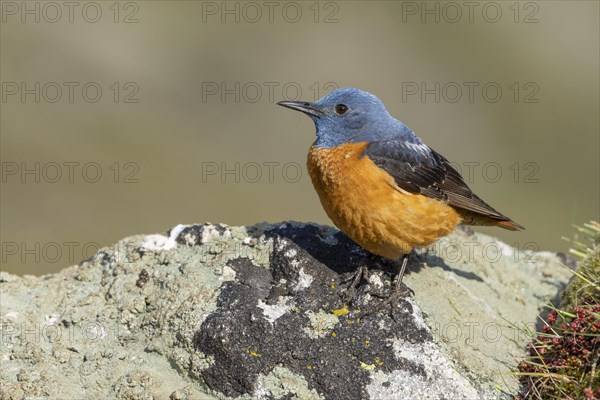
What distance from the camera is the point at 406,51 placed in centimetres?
3478

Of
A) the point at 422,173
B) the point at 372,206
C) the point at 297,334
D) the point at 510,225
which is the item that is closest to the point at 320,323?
the point at 297,334

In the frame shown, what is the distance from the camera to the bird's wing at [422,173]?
6828 mm

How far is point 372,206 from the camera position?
6539 mm

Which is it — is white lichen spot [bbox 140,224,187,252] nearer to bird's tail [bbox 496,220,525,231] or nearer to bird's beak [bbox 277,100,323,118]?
bird's beak [bbox 277,100,323,118]

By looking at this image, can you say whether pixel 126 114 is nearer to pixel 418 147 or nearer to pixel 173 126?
pixel 173 126

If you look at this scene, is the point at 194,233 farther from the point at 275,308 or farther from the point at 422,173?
the point at 422,173

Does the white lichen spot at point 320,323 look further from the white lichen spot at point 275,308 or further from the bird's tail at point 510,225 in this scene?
the bird's tail at point 510,225

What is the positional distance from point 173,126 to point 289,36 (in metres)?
7.77

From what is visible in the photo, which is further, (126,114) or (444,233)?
(126,114)

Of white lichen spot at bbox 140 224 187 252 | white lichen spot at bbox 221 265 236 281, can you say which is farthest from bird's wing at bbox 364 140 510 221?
white lichen spot at bbox 140 224 187 252

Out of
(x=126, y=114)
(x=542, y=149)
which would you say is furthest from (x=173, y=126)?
(x=542, y=149)

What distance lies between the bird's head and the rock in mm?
894

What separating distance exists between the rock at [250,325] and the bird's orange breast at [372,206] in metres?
0.29

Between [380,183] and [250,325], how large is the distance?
5.54ft
